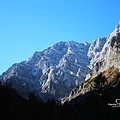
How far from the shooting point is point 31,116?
105312 millimetres

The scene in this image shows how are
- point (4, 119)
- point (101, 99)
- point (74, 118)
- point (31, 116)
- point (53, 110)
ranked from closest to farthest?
point (101, 99), point (4, 119), point (31, 116), point (53, 110), point (74, 118)

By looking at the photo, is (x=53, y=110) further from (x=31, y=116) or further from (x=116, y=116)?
(x=116, y=116)

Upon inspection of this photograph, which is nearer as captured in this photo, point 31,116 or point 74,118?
point 31,116

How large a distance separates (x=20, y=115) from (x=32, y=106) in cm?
2413

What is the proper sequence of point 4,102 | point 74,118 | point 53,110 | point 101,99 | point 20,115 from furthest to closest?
1. point 74,118
2. point 53,110
3. point 20,115
4. point 4,102
5. point 101,99

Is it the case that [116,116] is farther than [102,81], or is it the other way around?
[116,116]

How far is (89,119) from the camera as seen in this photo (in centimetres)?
13975

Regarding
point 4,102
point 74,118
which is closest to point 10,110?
point 4,102

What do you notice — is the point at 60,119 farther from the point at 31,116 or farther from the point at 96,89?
the point at 96,89

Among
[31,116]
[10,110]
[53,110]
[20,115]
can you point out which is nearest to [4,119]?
[10,110]

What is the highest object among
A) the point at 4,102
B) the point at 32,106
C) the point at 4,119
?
the point at 32,106

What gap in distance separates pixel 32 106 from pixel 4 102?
112 ft

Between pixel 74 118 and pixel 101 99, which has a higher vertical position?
pixel 74 118

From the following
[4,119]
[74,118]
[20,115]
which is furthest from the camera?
[74,118]
